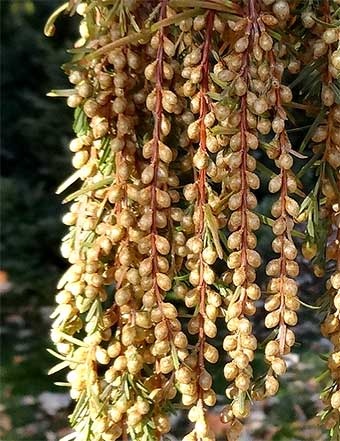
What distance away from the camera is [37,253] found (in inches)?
63.9

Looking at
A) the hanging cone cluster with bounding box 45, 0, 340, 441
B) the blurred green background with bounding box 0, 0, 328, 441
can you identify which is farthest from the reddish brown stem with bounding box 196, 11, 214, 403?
the blurred green background with bounding box 0, 0, 328, 441

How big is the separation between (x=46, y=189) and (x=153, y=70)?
119cm

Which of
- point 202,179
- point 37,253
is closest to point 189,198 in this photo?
point 202,179

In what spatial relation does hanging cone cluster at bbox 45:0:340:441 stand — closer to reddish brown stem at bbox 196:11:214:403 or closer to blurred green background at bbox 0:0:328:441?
reddish brown stem at bbox 196:11:214:403

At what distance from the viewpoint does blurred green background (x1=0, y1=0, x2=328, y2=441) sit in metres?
1.14

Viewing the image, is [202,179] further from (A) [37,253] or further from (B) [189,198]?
(A) [37,253]

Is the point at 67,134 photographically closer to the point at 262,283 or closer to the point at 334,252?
the point at 262,283

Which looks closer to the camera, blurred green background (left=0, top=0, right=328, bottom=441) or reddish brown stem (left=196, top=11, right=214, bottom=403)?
reddish brown stem (left=196, top=11, right=214, bottom=403)

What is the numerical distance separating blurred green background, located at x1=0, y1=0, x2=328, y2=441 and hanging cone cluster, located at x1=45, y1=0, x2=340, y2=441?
14.9 inches

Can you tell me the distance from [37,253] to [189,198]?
1068 mm

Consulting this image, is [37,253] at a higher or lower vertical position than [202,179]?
lower

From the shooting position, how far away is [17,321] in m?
1.75

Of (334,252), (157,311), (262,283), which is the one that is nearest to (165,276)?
(157,311)

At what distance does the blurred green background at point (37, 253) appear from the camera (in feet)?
3.74
